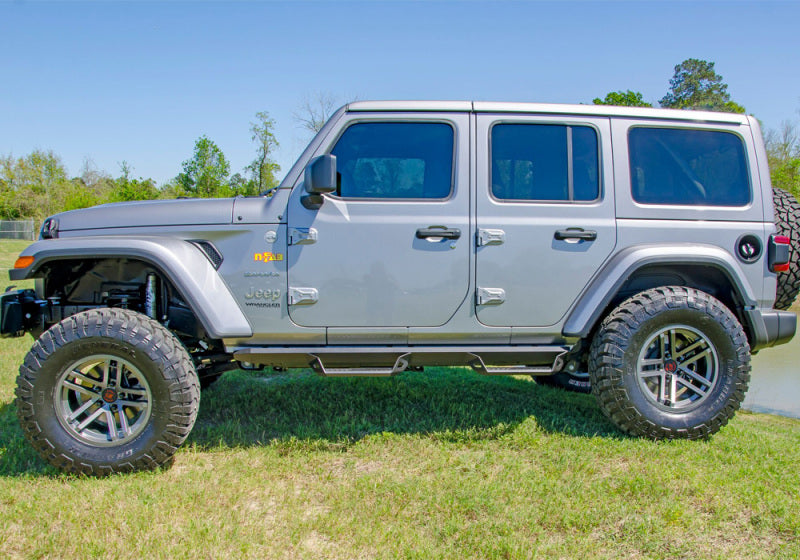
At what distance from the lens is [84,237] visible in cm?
367

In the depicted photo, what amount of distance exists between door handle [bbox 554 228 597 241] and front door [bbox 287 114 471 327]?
622mm

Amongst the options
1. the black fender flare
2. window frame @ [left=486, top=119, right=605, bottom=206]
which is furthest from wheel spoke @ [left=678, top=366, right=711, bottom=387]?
the black fender flare

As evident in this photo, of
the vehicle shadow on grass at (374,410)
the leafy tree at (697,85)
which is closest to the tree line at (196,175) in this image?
the leafy tree at (697,85)

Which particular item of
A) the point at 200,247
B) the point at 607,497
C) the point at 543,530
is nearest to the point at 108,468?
the point at 200,247

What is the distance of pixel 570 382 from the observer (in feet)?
17.4

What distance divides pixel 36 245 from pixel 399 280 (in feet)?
7.44

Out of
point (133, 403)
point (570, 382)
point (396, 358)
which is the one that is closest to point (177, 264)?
point (133, 403)

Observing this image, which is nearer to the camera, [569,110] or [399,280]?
[399,280]

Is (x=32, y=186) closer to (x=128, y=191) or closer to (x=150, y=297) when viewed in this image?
(x=128, y=191)

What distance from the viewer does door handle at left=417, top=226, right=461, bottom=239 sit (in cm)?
369

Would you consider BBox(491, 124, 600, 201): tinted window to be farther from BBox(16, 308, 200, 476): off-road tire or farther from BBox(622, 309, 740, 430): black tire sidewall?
BBox(16, 308, 200, 476): off-road tire

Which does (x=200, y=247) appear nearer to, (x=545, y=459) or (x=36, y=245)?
(x=36, y=245)

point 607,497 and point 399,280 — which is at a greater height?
point 399,280

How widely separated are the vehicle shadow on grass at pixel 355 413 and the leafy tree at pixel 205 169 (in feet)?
107
